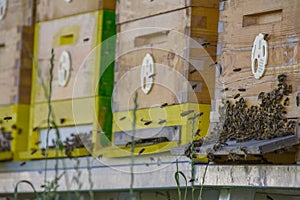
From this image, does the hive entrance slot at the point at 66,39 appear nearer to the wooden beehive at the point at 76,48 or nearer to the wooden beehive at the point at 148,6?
the wooden beehive at the point at 76,48

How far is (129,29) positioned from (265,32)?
1.60 m

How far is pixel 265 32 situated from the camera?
16.2 feet

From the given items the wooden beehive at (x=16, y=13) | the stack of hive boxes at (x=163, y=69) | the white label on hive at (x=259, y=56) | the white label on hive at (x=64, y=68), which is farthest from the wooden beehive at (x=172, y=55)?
the wooden beehive at (x=16, y=13)

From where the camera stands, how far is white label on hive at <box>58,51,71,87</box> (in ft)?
23.3

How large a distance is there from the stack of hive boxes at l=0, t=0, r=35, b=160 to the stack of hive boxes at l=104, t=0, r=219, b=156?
151 cm

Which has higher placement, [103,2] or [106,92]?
[103,2]

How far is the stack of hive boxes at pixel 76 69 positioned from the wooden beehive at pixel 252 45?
160cm

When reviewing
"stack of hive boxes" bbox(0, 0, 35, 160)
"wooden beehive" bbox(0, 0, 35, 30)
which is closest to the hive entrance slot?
"stack of hive boxes" bbox(0, 0, 35, 160)

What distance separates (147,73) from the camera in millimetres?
6012

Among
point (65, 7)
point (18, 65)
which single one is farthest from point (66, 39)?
point (18, 65)

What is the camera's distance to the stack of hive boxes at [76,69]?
265 inches

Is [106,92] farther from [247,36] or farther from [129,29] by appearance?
[247,36]

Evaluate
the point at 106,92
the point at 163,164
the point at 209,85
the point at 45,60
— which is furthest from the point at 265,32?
the point at 45,60

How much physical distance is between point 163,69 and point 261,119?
4.01ft
